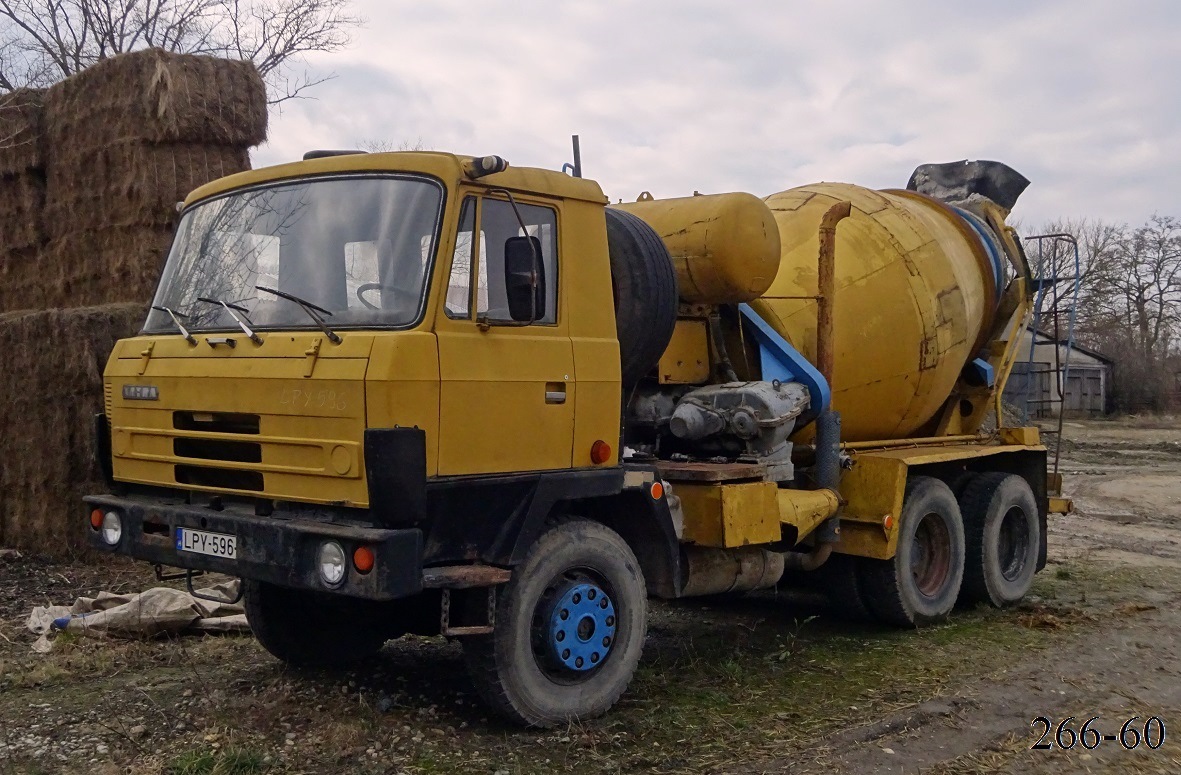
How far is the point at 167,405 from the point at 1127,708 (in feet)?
16.9

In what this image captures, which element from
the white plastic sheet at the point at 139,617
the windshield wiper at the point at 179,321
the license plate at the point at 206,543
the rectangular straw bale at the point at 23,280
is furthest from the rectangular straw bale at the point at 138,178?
the license plate at the point at 206,543

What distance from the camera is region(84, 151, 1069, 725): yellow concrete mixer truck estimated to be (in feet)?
15.2

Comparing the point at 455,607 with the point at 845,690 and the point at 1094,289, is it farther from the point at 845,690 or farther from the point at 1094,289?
the point at 1094,289

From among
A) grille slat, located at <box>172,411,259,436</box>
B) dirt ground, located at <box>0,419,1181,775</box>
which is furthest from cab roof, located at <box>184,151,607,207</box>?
dirt ground, located at <box>0,419,1181,775</box>

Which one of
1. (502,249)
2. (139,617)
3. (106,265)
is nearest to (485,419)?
(502,249)

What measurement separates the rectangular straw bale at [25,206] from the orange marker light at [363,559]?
25.2 ft

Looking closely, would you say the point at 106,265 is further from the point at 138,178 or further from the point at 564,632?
the point at 564,632

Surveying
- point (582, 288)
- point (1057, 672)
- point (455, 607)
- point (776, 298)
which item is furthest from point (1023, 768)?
point (776, 298)

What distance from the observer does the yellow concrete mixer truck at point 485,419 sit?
462 cm

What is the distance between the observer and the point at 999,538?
8.81 m

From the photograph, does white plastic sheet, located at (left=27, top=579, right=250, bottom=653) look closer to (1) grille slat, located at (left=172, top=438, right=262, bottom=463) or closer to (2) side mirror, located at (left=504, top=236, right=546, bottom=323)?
(1) grille slat, located at (left=172, top=438, right=262, bottom=463)

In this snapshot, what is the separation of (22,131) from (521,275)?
769cm

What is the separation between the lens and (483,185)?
4973 millimetres

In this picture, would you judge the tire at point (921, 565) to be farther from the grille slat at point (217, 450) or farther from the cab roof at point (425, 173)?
the grille slat at point (217, 450)
